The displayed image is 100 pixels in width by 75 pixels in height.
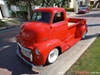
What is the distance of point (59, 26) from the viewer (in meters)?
4.79

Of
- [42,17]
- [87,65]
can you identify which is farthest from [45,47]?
[87,65]

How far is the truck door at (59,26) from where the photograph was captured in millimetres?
4625

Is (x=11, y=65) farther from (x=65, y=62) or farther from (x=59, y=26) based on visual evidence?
(x=59, y=26)

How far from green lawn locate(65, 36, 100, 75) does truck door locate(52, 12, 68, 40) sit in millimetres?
1263

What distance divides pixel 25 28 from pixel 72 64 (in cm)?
228

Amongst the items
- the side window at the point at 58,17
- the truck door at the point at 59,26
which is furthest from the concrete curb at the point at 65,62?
the side window at the point at 58,17

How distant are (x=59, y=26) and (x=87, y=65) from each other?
1.90m

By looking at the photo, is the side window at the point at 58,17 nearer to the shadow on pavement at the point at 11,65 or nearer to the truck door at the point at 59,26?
the truck door at the point at 59,26

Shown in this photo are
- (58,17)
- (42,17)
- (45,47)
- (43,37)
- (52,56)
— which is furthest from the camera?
(58,17)

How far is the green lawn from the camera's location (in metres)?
3.73

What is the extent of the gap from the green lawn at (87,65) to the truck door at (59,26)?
49.7 inches

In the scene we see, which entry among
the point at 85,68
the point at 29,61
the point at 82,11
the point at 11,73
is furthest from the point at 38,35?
the point at 82,11

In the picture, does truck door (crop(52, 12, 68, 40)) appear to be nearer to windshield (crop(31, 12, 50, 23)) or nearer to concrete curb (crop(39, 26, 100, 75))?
windshield (crop(31, 12, 50, 23))

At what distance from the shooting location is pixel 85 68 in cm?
392
